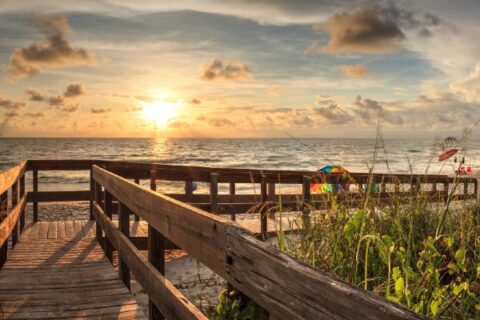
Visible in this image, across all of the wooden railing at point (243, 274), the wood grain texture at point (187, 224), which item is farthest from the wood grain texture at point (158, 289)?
the wood grain texture at point (187, 224)

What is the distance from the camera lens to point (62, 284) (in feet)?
17.8

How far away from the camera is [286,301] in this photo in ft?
5.13

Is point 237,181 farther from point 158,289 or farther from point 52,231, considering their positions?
point 158,289

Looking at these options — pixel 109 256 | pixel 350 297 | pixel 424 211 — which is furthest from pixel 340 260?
pixel 109 256

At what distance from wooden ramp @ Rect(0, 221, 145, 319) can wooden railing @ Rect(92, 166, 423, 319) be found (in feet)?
2.72

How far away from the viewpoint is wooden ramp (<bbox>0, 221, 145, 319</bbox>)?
446 centimetres

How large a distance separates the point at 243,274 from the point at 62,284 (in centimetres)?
409

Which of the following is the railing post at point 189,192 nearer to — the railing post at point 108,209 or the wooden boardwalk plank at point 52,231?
the wooden boardwalk plank at point 52,231

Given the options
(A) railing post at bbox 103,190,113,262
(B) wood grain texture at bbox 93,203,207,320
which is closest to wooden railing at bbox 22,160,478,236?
(A) railing post at bbox 103,190,113,262

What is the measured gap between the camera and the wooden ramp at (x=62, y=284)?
446cm

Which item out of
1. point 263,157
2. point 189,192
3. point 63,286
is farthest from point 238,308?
point 263,157

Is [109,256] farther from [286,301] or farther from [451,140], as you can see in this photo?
[286,301]

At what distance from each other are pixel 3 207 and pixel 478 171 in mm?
6176

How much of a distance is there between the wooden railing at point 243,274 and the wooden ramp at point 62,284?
0.83 meters
